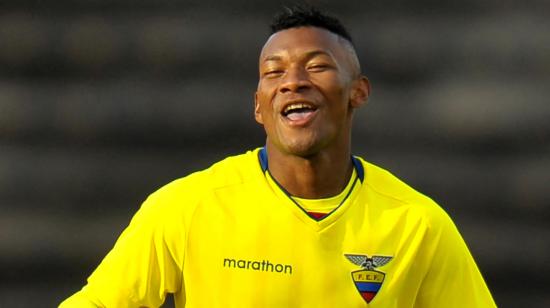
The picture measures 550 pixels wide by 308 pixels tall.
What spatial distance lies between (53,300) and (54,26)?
824mm

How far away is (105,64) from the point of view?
4.01 meters

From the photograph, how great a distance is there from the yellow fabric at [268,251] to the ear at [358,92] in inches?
7.6

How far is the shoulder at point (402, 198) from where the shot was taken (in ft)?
10.0

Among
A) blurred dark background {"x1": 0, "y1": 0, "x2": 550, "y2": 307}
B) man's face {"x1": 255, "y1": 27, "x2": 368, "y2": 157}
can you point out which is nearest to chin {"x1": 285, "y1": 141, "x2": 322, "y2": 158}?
man's face {"x1": 255, "y1": 27, "x2": 368, "y2": 157}

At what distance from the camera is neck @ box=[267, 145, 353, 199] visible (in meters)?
2.99

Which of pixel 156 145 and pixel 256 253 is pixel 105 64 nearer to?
pixel 156 145

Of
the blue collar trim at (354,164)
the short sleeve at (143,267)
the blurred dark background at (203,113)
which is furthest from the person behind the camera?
the blurred dark background at (203,113)

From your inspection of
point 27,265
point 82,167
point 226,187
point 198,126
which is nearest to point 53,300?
point 27,265

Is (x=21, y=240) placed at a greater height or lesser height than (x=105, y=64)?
lesser

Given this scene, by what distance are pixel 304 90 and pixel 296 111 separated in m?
0.05

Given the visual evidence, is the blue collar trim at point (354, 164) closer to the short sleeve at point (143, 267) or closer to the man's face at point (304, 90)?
the man's face at point (304, 90)

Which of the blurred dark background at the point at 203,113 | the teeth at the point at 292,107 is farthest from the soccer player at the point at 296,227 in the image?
the blurred dark background at the point at 203,113

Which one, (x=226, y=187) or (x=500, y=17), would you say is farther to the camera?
(x=500, y=17)

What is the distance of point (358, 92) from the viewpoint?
3080mm
